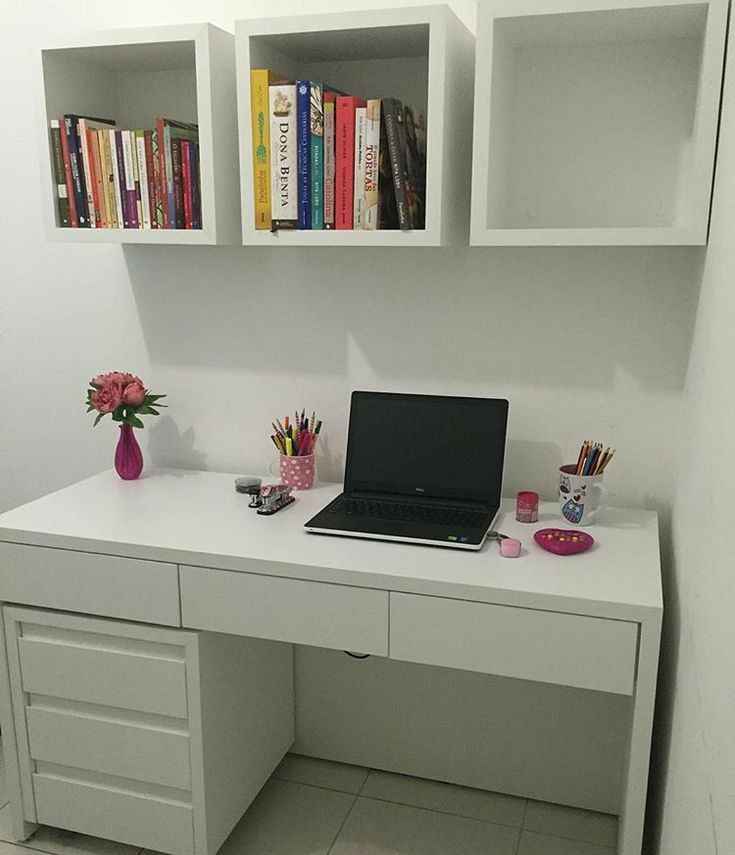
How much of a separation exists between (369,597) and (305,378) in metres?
0.72

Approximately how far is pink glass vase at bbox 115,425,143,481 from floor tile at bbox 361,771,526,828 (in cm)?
101

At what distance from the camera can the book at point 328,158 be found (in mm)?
1703

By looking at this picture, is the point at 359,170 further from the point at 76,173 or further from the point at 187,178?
the point at 76,173

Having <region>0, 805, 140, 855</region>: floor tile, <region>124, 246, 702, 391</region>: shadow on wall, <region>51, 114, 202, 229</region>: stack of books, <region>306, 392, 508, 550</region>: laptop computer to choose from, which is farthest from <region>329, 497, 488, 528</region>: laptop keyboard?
<region>0, 805, 140, 855</region>: floor tile

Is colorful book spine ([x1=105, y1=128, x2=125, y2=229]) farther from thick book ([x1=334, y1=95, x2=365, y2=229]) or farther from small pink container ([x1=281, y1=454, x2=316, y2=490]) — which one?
small pink container ([x1=281, y1=454, x2=316, y2=490])

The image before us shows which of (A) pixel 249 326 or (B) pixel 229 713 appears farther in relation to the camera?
(A) pixel 249 326

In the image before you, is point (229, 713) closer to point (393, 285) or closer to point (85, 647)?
point (85, 647)

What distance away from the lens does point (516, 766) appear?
212 cm

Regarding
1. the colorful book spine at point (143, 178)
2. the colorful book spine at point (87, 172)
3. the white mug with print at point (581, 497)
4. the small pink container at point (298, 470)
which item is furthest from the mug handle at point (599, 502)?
the colorful book spine at point (87, 172)

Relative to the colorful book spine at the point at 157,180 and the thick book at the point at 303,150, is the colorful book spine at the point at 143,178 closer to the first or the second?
the colorful book spine at the point at 157,180

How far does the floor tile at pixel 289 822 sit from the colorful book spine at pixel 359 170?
4.62ft

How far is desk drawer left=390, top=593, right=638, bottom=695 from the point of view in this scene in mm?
Result: 1458

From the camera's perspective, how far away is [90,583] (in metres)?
1.75

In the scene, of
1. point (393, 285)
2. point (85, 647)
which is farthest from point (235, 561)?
point (393, 285)
